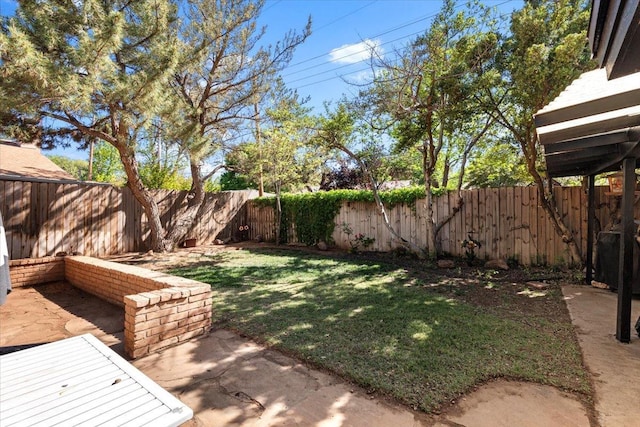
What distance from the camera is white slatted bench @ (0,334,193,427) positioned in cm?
117

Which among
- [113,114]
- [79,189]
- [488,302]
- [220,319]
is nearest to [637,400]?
[488,302]

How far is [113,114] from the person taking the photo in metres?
6.29

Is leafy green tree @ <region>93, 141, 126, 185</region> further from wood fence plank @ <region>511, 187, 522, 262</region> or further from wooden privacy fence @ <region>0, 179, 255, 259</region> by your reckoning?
wood fence plank @ <region>511, 187, 522, 262</region>

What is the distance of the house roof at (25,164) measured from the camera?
1039 centimetres

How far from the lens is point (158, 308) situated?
2.74 m

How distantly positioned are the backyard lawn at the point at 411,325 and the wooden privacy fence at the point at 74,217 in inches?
120

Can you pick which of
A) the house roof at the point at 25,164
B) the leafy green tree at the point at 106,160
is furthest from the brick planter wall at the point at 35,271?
the leafy green tree at the point at 106,160

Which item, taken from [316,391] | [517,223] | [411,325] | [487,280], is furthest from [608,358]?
[517,223]

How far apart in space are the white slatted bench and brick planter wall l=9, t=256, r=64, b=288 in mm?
4364

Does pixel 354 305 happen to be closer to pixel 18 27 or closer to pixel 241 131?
pixel 18 27

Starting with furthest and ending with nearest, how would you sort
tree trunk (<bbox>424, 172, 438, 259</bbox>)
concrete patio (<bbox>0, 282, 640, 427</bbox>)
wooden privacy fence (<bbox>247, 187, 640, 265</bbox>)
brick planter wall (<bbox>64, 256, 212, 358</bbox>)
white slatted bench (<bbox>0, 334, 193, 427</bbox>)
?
tree trunk (<bbox>424, 172, 438, 259</bbox>), wooden privacy fence (<bbox>247, 187, 640, 265</bbox>), brick planter wall (<bbox>64, 256, 212, 358</bbox>), concrete patio (<bbox>0, 282, 640, 427</bbox>), white slatted bench (<bbox>0, 334, 193, 427</bbox>)

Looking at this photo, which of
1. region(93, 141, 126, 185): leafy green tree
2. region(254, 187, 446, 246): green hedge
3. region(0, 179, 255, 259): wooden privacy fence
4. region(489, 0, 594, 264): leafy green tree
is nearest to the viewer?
region(489, 0, 594, 264): leafy green tree

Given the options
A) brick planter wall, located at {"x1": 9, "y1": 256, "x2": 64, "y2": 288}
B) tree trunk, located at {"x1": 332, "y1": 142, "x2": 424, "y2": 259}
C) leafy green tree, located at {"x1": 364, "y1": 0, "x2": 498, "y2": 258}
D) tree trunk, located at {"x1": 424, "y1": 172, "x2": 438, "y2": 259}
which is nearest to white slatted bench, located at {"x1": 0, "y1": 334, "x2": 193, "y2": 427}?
brick planter wall, located at {"x1": 9, "y1": 256, "x2": 64, "y2": 288}

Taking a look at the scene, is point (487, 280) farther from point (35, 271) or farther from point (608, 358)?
point (35, 271)
